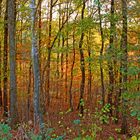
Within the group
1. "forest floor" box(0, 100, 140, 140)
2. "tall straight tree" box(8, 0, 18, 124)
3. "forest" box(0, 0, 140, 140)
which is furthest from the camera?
"tall straight tree" box(8, 0, 18, 124)

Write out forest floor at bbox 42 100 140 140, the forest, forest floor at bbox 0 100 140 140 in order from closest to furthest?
1. forest floor at bbox 0 100 140 140
2. forest floor at bbox 42 100 140 140
3. the forest

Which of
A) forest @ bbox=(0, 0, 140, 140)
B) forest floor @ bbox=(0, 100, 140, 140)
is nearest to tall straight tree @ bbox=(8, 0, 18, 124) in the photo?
forest @ bbox=(0, 0, 140, 140)

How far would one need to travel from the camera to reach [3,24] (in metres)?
18.4

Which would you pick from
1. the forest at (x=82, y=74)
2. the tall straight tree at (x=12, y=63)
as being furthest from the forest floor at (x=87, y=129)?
the tall straight tree at (x=12, y=63)

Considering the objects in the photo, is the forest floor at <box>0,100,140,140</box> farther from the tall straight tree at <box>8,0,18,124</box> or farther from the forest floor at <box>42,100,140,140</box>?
the tall straight tree at <box>8,0,18,124</box>

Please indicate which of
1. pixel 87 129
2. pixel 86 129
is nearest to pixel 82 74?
pixel 87 129

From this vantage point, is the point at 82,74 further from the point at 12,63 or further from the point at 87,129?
the point at 87,129

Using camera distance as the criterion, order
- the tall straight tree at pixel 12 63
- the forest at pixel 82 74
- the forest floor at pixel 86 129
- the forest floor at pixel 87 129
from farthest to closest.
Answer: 1. the tall straight tree at pixel 12 63
2. the forest at pixel 82 74
3. the forest floor at pixel 87 129
4. the forest floor at pixel 86 129

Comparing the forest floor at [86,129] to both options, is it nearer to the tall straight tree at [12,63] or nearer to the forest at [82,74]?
the forest at [82,74]

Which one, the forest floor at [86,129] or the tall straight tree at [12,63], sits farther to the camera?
the tall straight tree at [12,63]

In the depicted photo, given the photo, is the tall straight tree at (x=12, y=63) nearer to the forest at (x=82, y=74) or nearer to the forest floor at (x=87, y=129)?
the forest at (x=82, y=74)

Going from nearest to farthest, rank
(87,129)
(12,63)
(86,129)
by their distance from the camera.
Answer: (86,129), (87,129), (12,63)

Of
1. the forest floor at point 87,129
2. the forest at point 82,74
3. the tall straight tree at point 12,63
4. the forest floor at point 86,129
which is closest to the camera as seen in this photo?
the forest floor at point 86,129

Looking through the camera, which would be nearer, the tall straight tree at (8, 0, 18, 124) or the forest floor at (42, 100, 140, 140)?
the forest floor at (42, 100, 140, 140)
